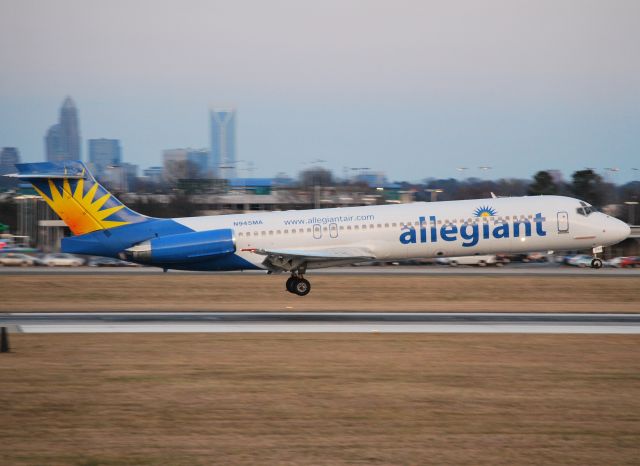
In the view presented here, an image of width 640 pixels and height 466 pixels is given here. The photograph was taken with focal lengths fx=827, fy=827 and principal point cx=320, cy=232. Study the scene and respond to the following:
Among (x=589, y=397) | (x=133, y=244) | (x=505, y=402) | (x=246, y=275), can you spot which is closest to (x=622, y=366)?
(x=589, y=397)

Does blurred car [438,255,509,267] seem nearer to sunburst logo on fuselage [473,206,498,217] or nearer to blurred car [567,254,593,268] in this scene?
blurred car [567,254,593,268]

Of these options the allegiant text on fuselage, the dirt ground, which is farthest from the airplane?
the dirt ground

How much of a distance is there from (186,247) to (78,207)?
188 inches

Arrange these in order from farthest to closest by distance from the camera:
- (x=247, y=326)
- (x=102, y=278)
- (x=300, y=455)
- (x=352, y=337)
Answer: (x=102, y=278) < (x=247, y=326) < (x=352, y=337) < (x=300, y=455)

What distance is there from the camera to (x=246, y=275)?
162ft

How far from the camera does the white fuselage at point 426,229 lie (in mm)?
33562

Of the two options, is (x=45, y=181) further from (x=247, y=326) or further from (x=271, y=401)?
(x=271, y=401)

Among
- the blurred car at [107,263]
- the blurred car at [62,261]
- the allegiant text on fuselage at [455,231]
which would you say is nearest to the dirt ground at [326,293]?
the allegiant text on fuselage at [455,231]

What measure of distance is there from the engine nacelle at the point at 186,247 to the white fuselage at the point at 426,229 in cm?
42

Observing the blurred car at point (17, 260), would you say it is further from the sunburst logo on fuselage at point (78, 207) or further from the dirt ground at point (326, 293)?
the sunburst logo on fuselage at point (78, 207)

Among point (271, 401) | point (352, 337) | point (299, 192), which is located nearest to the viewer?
point (271, 401)

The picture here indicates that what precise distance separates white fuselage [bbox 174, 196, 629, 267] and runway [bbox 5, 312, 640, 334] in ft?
9.91

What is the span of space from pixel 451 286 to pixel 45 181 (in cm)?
2192

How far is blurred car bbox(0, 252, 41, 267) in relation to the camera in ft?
229
